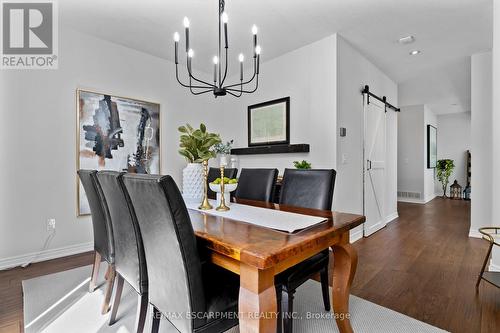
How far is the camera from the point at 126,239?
1.46 m

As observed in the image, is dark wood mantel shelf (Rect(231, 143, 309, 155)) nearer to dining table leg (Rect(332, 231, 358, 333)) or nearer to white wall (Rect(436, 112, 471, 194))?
dining table leg (Rect(332, 231, 358, 333))

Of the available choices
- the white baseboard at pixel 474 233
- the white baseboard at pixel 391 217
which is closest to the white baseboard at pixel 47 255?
the white baseboard at pixel 391 217

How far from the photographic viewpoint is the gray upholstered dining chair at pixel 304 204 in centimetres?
142

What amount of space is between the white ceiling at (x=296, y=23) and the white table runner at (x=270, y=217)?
6.66 feet

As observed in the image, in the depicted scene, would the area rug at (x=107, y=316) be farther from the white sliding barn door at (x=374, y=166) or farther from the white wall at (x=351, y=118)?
the white sliding barn door at (x=374, y=166)

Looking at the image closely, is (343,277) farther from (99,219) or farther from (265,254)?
(99,219)

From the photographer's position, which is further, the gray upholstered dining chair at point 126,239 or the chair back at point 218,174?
the chair back at point 218,174

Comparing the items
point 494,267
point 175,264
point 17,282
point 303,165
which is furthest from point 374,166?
point 17,282

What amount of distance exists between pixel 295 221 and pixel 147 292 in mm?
900

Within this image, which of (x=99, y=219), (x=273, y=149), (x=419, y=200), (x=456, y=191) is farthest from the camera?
(x=456, y=191)

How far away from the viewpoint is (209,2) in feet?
8.10

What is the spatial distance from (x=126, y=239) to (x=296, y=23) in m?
2.77

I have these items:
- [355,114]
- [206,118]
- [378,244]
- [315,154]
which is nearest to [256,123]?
[206,118]

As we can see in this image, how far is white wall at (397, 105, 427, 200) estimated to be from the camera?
669cm
